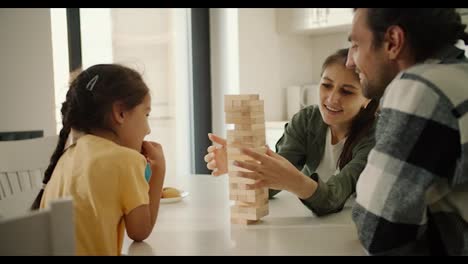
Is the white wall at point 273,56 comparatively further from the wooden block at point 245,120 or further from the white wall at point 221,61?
the wooden block at point 245,120

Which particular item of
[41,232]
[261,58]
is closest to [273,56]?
[261,58]

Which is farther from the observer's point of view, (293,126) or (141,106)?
(293,126)

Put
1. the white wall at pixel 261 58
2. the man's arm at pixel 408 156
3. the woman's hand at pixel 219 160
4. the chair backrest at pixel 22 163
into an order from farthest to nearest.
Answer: the white wall at pixel 261 58 < the chair backrest at pixel 22 163 < the woman's hand at pixel 219 160 < the man's arm at pixel 408 156

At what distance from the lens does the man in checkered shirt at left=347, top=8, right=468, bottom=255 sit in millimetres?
598

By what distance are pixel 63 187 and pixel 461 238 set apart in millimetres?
625

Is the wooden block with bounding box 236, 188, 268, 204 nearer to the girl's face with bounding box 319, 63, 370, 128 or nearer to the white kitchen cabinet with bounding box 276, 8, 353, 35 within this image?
the girl's face with bounding box 319, 63, 370, 128

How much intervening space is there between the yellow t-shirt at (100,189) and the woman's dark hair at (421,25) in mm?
457

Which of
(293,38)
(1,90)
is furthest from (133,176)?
(293,38)

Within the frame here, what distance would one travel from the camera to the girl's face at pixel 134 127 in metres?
0.92

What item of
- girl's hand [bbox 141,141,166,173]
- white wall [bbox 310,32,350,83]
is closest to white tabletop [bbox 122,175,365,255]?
girl's hand [bbox 141,141,166,173]

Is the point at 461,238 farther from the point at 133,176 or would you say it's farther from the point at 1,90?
the point at 1,90

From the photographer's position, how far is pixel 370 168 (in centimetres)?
65

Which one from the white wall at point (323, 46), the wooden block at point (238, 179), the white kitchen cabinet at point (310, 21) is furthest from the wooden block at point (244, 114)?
the white wall at point (323, 46)

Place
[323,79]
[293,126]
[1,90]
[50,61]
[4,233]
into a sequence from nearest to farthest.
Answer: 1. [4,233]
2. [323,79]
3. [293,126]
4. [1,90]
5. [50,61]
